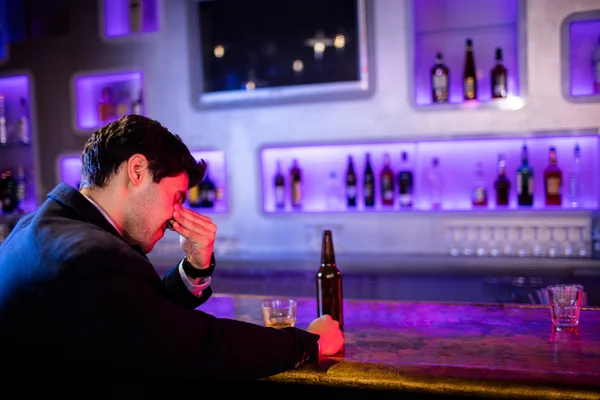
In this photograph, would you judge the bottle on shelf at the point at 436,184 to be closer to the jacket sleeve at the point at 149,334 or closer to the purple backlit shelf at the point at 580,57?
the purple backlit shelf at the point at 580,57

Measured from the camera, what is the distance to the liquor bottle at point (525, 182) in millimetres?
3172

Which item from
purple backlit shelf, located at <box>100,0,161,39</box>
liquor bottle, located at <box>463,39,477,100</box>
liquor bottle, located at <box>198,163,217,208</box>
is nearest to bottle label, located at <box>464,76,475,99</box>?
liquor bottle, located at <box>463,39,477,100</box>

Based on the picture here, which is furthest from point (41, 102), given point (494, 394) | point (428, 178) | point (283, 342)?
point (494, 394)

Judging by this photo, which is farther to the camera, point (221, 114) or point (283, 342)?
point (221, 114)

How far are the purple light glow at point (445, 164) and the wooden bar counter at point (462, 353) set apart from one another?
157 centimetres

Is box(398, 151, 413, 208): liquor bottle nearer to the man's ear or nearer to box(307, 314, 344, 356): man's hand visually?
box(307, 314, 344, 356): man's hand

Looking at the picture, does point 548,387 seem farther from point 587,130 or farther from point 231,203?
point 231,203

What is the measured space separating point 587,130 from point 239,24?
1.94 metres

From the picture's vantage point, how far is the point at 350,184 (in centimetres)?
345

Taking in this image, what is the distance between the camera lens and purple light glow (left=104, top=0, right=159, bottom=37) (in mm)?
3742

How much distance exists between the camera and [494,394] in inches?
47.7

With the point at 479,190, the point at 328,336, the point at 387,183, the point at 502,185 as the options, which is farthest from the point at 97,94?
the point at 328,336

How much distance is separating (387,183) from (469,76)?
71cm

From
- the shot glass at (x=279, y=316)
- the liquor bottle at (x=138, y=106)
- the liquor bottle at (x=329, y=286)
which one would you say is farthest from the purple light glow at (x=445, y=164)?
the shot glass at (x=279, y=316)
